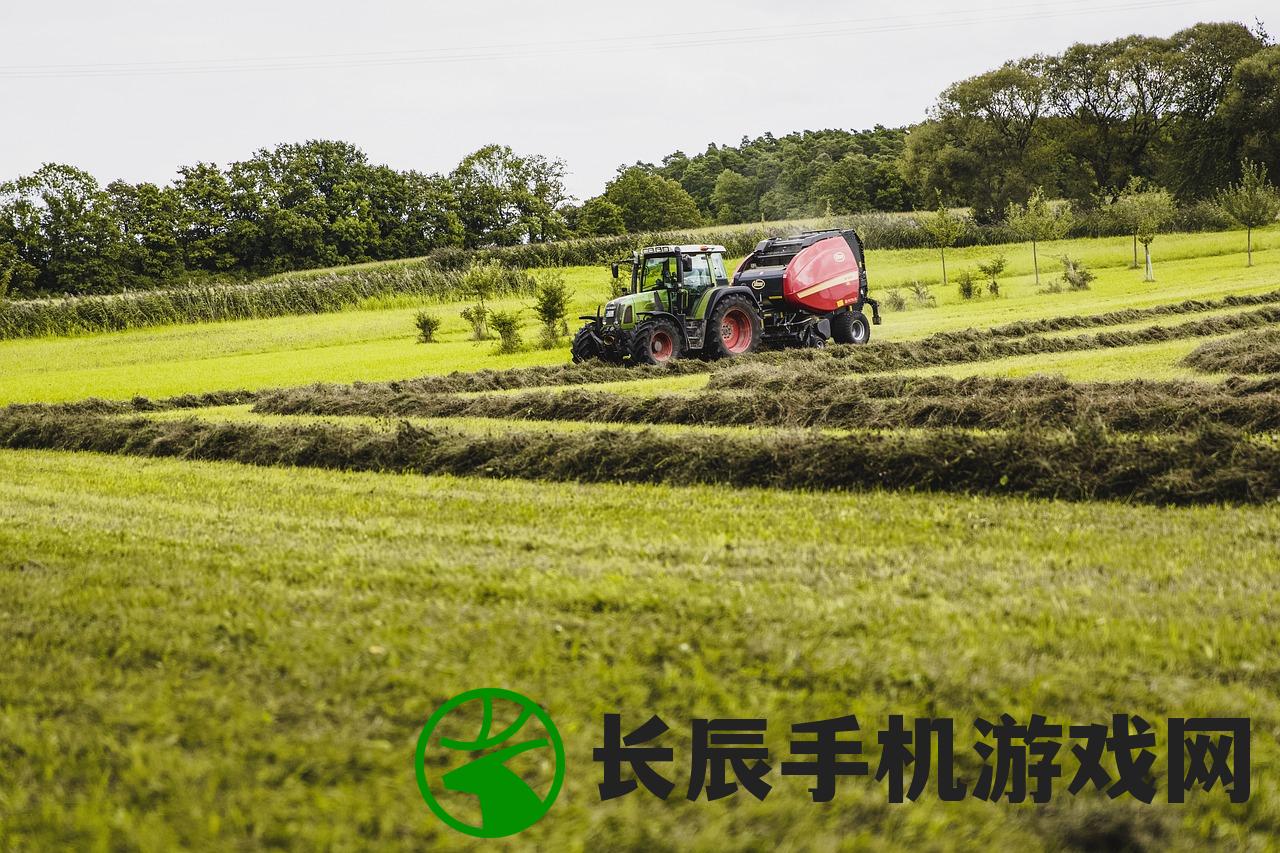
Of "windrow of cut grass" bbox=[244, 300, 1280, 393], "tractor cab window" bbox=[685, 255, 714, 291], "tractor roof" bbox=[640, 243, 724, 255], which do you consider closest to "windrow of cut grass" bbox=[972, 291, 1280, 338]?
"windrow of cut grass" bbox=[244, 300, 1280, 393]

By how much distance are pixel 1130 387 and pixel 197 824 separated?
11029 millimetres

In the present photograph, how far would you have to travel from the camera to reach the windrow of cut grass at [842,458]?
6.98 m

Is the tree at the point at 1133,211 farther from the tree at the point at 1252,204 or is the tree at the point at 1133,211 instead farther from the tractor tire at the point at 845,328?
the tractor tire at the point at 845,328

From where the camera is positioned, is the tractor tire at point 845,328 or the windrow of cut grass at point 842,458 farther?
the tractor tire at point 845,328

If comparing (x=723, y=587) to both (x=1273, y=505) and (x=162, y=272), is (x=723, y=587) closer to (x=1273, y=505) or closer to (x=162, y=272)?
(x=1273, y=505)

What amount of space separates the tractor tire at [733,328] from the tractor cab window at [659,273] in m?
0.98

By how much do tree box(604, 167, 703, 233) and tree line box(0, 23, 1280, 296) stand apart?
28 centimetres

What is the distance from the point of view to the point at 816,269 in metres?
23.1

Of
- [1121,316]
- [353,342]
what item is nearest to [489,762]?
[1121,316]

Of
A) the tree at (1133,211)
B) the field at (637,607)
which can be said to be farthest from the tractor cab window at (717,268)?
the tree at (1133,211)

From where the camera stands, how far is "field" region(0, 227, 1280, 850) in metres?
3.12

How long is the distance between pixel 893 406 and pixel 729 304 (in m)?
9.91

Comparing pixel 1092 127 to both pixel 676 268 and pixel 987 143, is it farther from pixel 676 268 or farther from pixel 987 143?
pixel 676 268

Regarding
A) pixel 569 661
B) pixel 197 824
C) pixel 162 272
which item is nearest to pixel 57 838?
pixel 197 824
